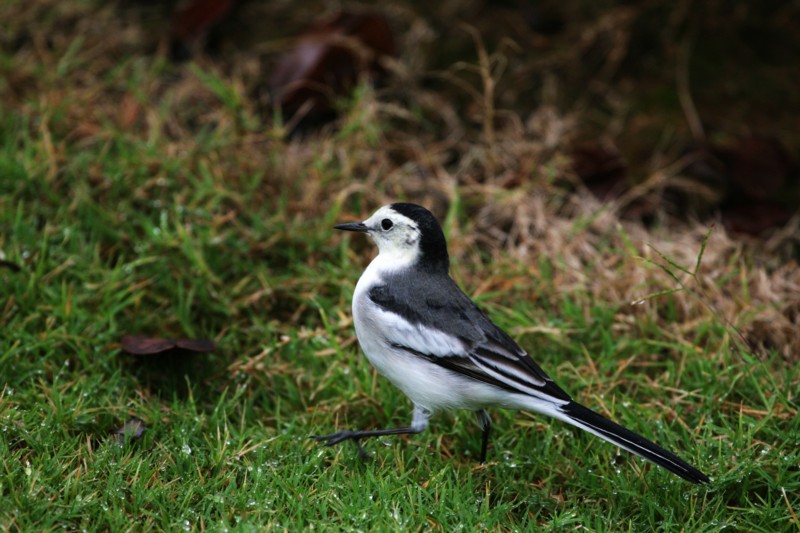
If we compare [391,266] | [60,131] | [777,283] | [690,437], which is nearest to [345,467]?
[391,266]

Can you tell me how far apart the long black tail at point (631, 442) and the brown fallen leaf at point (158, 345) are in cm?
185

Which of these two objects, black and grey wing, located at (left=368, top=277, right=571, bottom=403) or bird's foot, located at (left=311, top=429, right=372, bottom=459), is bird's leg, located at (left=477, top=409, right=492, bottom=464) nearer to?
black and grey wing, located at (left=368, top=277, right=571, bottom=403)

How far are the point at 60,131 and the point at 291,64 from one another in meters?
1.70

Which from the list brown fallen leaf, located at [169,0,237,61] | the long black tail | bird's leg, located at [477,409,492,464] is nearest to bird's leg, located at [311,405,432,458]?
bird's leg, located at [477,409,492,464]

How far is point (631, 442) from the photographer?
3430 mm

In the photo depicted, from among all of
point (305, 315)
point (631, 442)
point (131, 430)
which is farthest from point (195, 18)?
point (631, 442)

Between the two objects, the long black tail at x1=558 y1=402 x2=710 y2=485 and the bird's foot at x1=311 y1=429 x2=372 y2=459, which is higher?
the long black tail at x1=558 y1=402 x2=710 y2=485

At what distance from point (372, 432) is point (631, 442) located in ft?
3.77

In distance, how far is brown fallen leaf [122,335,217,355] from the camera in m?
4.32

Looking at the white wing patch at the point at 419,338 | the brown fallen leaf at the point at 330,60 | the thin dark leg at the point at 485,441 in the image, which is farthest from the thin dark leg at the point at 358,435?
the brown fallen leaf at the point at 330,60

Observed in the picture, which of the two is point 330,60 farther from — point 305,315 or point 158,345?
point 158,345

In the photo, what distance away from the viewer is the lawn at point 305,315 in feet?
11.9

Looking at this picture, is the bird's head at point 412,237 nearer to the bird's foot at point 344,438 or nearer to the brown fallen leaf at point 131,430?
the bird's foot at point 344,438

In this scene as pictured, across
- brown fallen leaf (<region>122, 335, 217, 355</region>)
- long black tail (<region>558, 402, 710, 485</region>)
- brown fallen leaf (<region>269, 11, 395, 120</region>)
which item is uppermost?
brown fallen leaf (<region>269, 11, 395, 120</region>)
